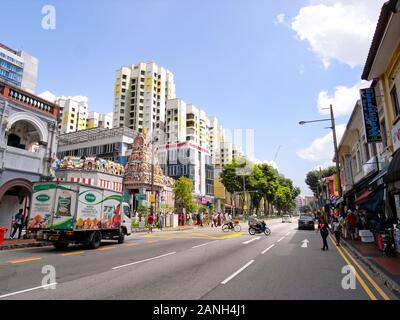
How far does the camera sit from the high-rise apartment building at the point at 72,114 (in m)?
107

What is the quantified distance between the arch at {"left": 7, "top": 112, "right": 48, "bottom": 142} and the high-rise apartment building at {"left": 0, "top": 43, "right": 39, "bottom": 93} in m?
58.6

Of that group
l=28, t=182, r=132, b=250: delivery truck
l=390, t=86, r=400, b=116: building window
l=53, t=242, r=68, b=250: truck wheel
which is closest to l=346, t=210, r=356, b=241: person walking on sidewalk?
l=390, t=86, r=400, b=116: building window

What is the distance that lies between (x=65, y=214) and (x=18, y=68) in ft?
265

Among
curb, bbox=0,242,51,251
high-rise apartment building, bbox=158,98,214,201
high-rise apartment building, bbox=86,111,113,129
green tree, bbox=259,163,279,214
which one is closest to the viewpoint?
curb, bbox=0,242,51,251

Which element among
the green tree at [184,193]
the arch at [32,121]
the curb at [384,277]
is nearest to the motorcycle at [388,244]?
the curb at [384,277]

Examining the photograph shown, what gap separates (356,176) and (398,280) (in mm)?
18760

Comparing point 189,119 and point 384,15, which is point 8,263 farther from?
point 189,119

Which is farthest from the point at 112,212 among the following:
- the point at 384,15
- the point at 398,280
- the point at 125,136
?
the point at 125,136

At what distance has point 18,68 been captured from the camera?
252 ft

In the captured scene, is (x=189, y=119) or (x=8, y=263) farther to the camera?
(x=189, y=119)

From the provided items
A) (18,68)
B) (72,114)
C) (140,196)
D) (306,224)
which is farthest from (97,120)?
(306,224)

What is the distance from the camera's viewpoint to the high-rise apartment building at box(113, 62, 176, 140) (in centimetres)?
9694

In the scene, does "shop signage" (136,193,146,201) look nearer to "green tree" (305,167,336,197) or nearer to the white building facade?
the white building facade

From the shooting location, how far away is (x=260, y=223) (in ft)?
77.9
